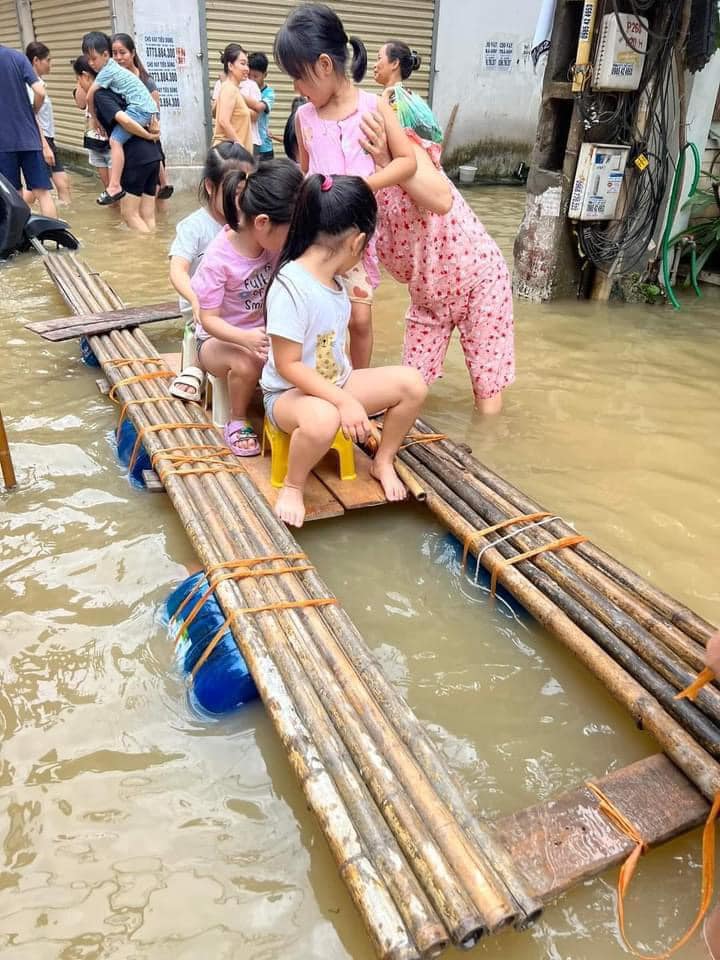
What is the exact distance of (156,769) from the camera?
72.5 inches

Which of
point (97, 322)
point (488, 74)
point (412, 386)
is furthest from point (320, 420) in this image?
point (488, 74)

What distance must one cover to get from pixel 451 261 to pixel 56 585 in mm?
2054

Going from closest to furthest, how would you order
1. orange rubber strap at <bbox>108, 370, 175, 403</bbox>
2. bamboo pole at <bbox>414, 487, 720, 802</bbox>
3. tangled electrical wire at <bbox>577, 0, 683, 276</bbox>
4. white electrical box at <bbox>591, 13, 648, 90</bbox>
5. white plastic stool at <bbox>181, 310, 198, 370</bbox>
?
bamboo pole at <bbox>414, 487, 720, 802</bbox>, white plastic stool at <bbox>181, 310, 198, 370</bbox>, orange rubber strap at <bbox>108, 370, 175, 403</bbox>, white electrical box at <bbox>591, 13, 648, 90</bbox>, tangled electrical wire at <bbox>577, 0, 683, 276</bbox>

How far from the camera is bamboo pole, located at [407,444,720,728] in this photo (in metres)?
1.95

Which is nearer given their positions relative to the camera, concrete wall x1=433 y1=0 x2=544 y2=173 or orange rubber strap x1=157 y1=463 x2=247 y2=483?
orange rubber strap x1=157 y1=463 x2=247 y2=483

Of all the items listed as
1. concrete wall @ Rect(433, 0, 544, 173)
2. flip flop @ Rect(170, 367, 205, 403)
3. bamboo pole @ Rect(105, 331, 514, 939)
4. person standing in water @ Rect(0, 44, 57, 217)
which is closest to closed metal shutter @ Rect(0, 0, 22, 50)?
concrete wall @ Rect(433, 0, 544, 173)

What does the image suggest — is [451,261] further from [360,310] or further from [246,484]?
[246,484]

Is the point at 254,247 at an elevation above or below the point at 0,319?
above

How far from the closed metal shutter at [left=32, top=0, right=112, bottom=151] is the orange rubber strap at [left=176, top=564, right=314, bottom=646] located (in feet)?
31.4

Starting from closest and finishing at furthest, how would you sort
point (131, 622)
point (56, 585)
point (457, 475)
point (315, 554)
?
point (131, 622) → point (56, 585) → point (315, 554) → point (457, 475)

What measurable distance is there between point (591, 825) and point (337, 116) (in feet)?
8.94

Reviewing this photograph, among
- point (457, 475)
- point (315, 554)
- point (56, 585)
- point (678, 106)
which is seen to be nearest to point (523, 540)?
point (457, 475)

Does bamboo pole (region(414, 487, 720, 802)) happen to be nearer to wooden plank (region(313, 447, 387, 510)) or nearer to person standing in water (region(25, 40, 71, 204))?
wooden plank (region(313, 447, 387, 510))

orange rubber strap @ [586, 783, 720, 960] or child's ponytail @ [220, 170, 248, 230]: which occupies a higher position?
child's ponytail @ [220, 170, 248, 230]
